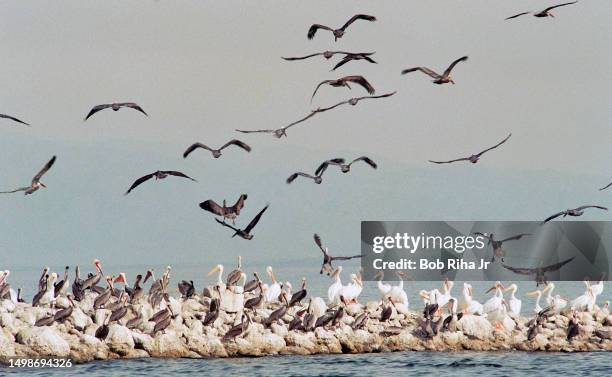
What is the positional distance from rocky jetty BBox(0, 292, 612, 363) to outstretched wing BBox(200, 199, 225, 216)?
218 cm

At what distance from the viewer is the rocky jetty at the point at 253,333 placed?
101ft

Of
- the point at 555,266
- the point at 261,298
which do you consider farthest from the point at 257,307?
the point at 555,266

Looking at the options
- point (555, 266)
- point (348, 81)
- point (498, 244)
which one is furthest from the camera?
point (555, 266)

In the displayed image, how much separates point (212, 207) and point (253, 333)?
285 centimetres

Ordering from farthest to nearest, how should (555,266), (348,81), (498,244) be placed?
(555,266), (498,244), (348,81)

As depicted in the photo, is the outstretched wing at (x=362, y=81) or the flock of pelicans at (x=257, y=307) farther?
the flock of pelicans at (x=257, y=307)

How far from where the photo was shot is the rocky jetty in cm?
3067

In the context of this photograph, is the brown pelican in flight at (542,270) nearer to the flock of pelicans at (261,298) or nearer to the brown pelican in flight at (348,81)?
the flock of pelicans at (261,298)

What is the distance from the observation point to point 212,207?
31844mm

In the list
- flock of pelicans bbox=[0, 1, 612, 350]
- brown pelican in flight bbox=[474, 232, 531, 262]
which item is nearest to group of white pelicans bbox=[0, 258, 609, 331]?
flock of pelicans bbox=[0, 1, 612, 350]

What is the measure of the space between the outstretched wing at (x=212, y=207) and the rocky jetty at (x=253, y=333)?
7.16ft

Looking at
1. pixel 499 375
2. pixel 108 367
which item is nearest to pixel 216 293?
pixel 108 367

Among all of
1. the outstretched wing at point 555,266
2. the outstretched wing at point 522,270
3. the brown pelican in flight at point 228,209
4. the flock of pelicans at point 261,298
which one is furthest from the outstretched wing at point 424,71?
the outstretched wing at point 555,266

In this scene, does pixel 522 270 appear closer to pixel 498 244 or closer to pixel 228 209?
pixel 498 244
